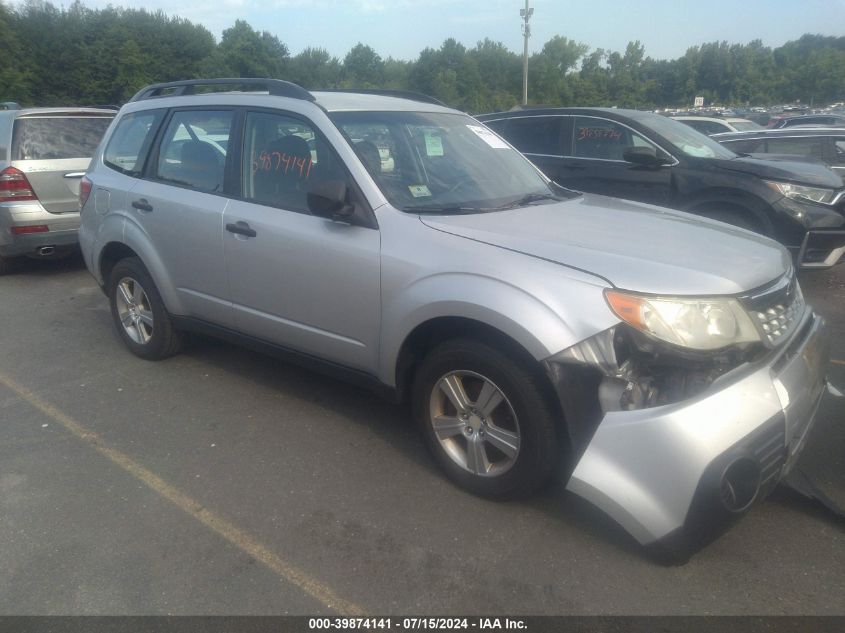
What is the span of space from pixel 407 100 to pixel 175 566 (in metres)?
3.11

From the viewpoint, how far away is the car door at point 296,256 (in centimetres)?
355

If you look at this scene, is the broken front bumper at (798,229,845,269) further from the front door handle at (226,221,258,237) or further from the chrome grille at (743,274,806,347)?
the front door handle at (226,221,258,237)

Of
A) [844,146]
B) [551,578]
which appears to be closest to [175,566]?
[551,578]

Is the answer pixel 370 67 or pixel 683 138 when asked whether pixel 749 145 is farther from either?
pixel 370 67

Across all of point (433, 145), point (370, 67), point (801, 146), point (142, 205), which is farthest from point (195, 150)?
point (370, 67)

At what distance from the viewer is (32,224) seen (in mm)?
7316

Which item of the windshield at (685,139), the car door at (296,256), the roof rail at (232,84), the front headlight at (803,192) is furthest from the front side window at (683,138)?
the car door at (296,256)

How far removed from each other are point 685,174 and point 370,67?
245ft

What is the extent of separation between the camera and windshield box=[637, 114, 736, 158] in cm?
702

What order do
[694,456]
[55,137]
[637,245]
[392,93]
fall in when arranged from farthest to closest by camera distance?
[55,137] < [392,93] < [637,245] < [694,456]

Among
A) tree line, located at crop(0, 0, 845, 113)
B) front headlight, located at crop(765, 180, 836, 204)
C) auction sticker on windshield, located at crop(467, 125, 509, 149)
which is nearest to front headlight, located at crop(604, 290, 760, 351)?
auction sticker on windshield, located at crop(467, 125, 509, 149)

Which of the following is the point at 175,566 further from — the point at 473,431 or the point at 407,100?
the point at 407,100

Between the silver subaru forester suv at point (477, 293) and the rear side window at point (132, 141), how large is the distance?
0.02 meters

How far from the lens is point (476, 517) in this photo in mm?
3164
